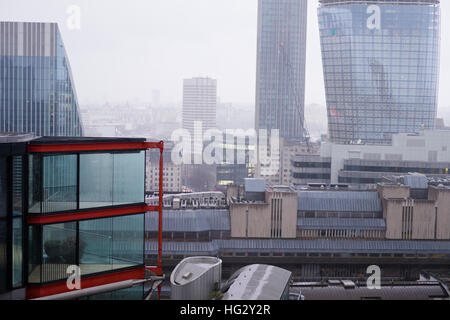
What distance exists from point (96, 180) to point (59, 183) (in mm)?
224

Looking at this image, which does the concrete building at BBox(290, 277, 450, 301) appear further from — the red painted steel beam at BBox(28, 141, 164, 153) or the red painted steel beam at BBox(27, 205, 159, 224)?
the red painted steel beam at BBox(28, 141, 164, 153)

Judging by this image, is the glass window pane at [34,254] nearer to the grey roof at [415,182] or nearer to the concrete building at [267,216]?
the concrete building at [267,216]

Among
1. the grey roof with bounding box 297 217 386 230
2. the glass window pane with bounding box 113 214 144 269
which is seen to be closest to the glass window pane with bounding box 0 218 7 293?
the glass window pane with bounding box 113 214 144 269

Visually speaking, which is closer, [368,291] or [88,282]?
[88,282]

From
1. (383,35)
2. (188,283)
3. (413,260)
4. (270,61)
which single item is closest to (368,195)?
(413,260)

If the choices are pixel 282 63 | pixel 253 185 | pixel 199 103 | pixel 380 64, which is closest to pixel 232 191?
pixel 253 185

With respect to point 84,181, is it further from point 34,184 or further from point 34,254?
point 34,254

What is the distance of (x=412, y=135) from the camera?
23875 mm

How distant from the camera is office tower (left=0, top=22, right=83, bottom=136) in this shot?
21625 mm

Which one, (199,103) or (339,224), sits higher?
(199,103)

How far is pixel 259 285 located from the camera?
4305 mm

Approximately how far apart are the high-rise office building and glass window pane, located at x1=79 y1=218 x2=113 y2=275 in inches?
1409

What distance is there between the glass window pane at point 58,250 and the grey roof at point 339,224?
8.75 m
